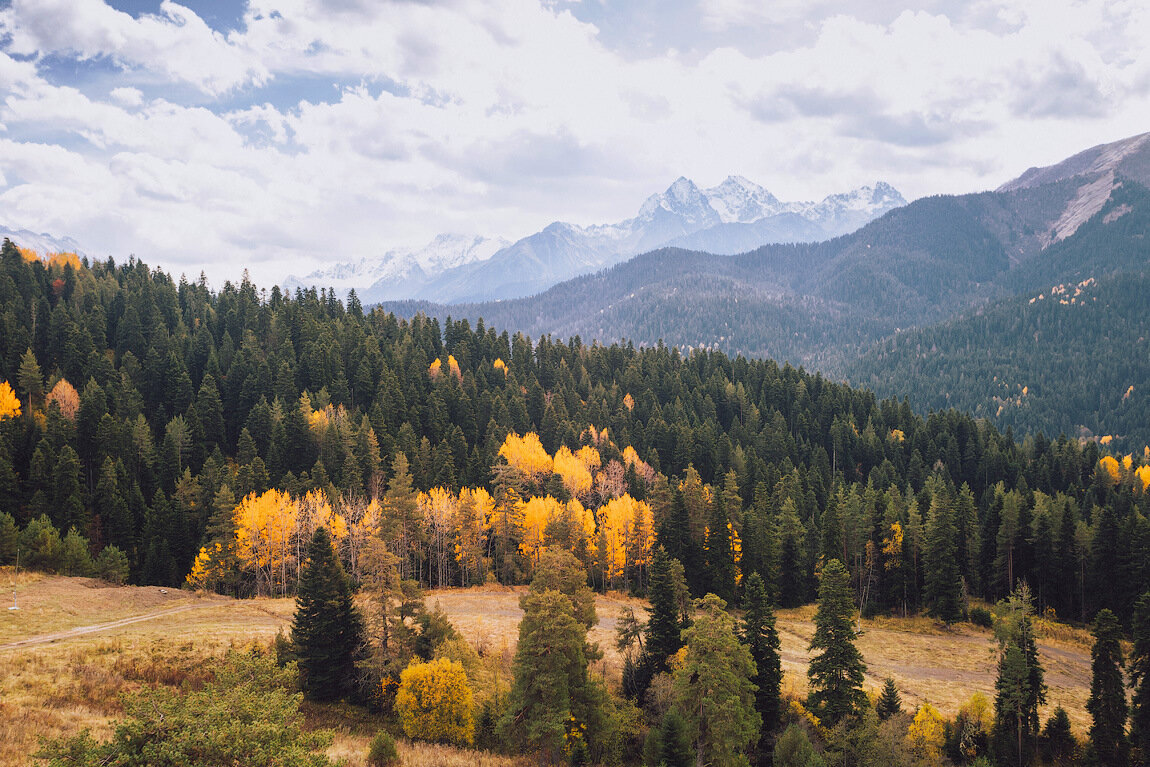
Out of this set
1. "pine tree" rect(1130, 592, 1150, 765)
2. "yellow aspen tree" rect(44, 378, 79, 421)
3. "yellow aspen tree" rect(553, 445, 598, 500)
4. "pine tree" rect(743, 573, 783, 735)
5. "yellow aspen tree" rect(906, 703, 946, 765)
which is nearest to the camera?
"yellow aspen tree" rect(906, 703, 946, 765)

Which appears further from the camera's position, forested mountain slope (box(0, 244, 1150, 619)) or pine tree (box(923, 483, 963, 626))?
forested mountain slope (box(0, 244, 1150, 619))

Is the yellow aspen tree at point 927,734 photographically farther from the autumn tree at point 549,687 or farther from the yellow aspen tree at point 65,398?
the yellow aspen tree at point 65,398

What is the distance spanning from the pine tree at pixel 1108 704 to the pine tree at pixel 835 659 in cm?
1517

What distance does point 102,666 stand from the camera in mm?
39750

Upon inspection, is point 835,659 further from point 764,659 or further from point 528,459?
point 528,459

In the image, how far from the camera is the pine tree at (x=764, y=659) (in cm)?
5075

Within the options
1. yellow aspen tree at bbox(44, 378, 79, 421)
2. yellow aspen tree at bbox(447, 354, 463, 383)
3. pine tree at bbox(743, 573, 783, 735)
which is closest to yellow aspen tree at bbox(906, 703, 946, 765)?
pine tree at bbox(743, 573, 783, 735)

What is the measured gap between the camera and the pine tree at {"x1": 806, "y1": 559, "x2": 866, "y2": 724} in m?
48.2

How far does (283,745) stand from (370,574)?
30.2m

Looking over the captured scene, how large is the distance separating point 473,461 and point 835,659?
7256cm

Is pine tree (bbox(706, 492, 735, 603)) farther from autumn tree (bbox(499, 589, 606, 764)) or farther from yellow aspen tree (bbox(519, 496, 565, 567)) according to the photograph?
autumn tree (bbox(499, 589, 606, 764))

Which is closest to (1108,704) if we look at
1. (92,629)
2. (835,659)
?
(835,659)

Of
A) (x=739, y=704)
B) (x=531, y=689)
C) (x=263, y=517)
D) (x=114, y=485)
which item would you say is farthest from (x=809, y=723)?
(x=114, y=485)

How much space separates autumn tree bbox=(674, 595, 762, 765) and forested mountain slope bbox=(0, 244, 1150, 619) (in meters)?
21.8
